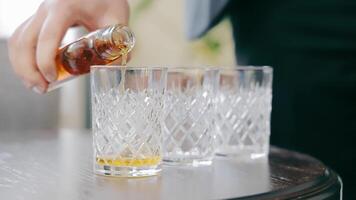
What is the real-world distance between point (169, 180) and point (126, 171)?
0.05m

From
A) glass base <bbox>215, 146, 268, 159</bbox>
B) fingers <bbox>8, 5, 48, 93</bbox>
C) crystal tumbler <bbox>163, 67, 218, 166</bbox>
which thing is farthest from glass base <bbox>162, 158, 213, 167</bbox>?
fingers <bbox>8, 5, 48, 93</bbox>

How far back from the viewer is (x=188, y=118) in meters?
0.96

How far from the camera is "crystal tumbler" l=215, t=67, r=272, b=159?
1.08 m

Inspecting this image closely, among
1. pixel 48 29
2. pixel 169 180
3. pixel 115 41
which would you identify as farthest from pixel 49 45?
pixel 169 180

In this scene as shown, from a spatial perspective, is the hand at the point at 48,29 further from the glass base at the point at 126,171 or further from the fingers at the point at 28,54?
the glass base at the point at 126,171

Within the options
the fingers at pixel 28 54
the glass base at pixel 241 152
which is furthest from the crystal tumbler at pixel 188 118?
the fingers at pixel 28 54

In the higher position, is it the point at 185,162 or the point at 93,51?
the point at 93,51

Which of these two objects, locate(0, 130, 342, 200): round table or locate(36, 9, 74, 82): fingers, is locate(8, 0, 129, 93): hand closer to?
locate(36, 9, 74, 82): fingers

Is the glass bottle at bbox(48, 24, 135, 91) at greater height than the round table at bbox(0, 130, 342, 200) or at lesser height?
greater

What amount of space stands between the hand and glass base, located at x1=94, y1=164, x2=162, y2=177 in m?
0.20

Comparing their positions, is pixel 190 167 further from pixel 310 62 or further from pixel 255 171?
pixel 310 62

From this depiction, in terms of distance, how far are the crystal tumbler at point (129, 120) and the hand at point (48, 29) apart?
17 cm

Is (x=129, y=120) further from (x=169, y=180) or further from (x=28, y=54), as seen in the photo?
(x=28, y=54)

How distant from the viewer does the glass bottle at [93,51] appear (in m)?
0.88
